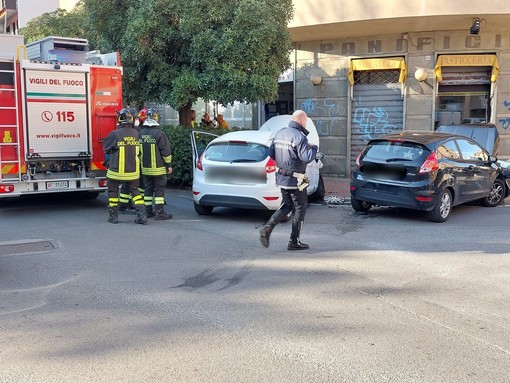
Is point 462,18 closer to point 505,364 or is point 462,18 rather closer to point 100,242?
point 100,242

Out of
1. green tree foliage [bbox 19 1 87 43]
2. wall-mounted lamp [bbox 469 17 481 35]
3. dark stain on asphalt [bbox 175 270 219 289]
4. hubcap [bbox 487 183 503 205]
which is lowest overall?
dark stain on asphalt [bbox 175 270 219 289]

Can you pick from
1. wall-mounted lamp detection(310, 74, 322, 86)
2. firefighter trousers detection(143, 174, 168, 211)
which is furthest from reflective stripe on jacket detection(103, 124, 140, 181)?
wall-mounted lamp detection(310, 74, 322, 86)

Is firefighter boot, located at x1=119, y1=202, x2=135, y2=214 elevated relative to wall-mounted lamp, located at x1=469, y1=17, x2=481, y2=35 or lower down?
lower down

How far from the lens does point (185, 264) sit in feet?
22.8

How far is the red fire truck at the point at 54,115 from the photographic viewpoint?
9859 mm

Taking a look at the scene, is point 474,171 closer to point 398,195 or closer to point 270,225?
point 398,195

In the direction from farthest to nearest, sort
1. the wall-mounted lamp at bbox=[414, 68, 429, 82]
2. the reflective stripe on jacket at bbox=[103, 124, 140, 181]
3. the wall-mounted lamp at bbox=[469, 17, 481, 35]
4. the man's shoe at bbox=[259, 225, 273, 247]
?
1. the wall-mounted lamp at bbox=[414, 68, 429, 82]
2. the wall-mounted lamp at bbox=[469, 17, 481, 35]
3. the reflective stripe on jacket at bbox=[103, 124, 140, 181]
4. the man's shoe at bbox=[259, 225, 273, 247]

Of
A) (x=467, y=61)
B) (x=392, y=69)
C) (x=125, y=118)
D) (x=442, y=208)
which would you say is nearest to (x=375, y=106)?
(x=392, y=69)

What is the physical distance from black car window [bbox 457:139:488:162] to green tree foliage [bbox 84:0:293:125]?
459cm

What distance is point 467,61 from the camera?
15539 millimetres

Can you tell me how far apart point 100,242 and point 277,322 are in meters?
3.95

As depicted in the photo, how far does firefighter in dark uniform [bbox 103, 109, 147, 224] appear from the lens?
31.2ft

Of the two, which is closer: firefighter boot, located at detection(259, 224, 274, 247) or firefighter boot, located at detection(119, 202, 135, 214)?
firefighter boot, located at detection(259, 224, 274, 247)

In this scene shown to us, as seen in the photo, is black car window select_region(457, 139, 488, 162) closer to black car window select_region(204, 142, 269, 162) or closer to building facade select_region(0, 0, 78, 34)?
black car window select_region(204, 142, 269, 162)
